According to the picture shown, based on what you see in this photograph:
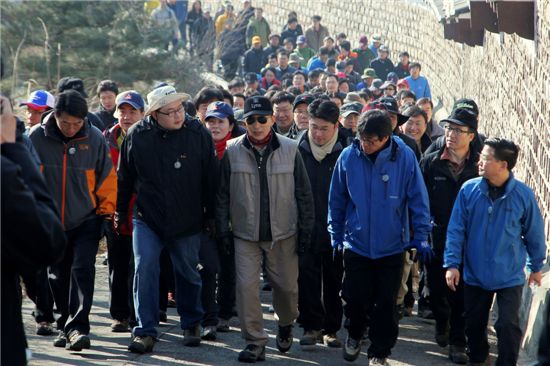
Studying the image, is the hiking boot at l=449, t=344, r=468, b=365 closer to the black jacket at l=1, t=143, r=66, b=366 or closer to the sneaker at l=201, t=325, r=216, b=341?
the sneaker at l=201, t=325, r=216, b=341

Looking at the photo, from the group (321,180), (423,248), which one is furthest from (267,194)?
(423,248)

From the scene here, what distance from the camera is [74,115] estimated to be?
26.1 feet

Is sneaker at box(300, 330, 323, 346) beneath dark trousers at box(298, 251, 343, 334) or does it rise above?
beneath


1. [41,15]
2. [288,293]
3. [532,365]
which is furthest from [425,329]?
[41,15]

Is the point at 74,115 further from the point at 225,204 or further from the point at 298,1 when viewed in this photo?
the point at 298,1

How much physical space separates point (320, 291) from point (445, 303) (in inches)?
39.1

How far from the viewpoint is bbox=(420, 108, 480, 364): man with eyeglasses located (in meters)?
8.27

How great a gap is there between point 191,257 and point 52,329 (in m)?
1.33

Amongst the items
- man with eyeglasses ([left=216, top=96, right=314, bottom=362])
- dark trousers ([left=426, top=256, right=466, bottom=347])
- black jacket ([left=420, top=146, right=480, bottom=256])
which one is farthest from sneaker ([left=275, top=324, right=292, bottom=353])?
black jacket ([left=420, top=146, right=480, bottom=256])

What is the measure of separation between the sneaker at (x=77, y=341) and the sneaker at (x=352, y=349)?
1.91 metres

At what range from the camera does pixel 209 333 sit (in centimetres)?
863

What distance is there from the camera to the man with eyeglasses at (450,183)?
326 inches

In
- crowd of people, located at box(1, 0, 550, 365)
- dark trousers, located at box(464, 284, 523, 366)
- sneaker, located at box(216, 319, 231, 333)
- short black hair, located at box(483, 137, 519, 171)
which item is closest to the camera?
dark trousers, located at box(464, 284, 523, 366)

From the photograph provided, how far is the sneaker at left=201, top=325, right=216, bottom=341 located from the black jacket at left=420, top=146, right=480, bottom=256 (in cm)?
188
